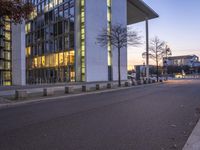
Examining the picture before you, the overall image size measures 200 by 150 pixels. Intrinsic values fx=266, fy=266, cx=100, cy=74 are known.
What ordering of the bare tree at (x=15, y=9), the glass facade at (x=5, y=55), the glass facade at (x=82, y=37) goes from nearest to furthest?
the bare tree at (x=15, y=9)
the glass facade at (x=5, y=55)
the glass facade at (x=82, y=37)

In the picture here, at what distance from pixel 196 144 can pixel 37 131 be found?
13.9ft

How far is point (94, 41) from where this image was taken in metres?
48.4

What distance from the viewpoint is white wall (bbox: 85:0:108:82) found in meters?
47.0

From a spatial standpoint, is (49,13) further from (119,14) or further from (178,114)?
(178,114)

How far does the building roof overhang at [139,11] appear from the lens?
59.0 m

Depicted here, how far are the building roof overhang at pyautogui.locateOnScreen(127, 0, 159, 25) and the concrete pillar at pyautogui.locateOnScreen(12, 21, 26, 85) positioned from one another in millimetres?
28904

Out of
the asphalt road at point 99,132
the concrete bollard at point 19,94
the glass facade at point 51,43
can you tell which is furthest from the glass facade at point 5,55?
the asphalt road at point 99,132

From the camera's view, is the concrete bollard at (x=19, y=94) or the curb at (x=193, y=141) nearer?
the curb at (x=193, y=141)

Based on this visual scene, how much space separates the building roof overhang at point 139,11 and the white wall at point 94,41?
10.8 m

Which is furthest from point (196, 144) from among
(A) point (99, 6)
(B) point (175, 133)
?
(A) point (99, 6)

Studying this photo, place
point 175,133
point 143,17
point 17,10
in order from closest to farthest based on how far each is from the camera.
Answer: point 175,133 < point 17,10 < point 143,17

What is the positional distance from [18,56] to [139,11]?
33.8m

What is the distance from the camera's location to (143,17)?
212 ft

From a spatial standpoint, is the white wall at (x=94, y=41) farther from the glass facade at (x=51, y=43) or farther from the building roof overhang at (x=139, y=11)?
the building roof overhang at (x=139, y=11)
